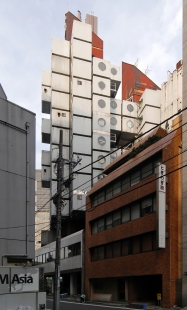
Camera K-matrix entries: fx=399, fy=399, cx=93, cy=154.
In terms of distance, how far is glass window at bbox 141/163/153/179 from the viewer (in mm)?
35531

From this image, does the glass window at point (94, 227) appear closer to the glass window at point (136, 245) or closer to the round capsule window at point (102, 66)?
the glass window at point (136, 245)

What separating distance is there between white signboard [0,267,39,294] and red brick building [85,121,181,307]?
17166 mm

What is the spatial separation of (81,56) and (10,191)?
169 feet

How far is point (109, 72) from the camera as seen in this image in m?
63.9

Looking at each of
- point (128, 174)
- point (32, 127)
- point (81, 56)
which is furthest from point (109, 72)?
point (32, 127)

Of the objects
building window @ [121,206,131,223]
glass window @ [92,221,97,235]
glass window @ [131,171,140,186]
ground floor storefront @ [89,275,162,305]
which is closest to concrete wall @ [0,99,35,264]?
ground floor storefront @ [89,275,162,305]

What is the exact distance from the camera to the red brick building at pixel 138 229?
31844 mm

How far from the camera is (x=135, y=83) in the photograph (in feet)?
236

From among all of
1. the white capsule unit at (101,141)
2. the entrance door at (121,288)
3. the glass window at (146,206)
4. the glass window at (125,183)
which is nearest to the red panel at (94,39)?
the white capsule unit at (101,141)

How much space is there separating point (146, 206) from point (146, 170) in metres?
3.30

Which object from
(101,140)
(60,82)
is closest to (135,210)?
(101,140)

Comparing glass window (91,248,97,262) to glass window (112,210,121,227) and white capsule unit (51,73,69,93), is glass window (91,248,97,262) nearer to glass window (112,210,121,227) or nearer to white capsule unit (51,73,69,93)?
glass window (112,210,121,227)

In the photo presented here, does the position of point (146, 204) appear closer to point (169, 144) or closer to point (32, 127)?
point (169, 144)

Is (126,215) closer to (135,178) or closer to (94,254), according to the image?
(135,178)
